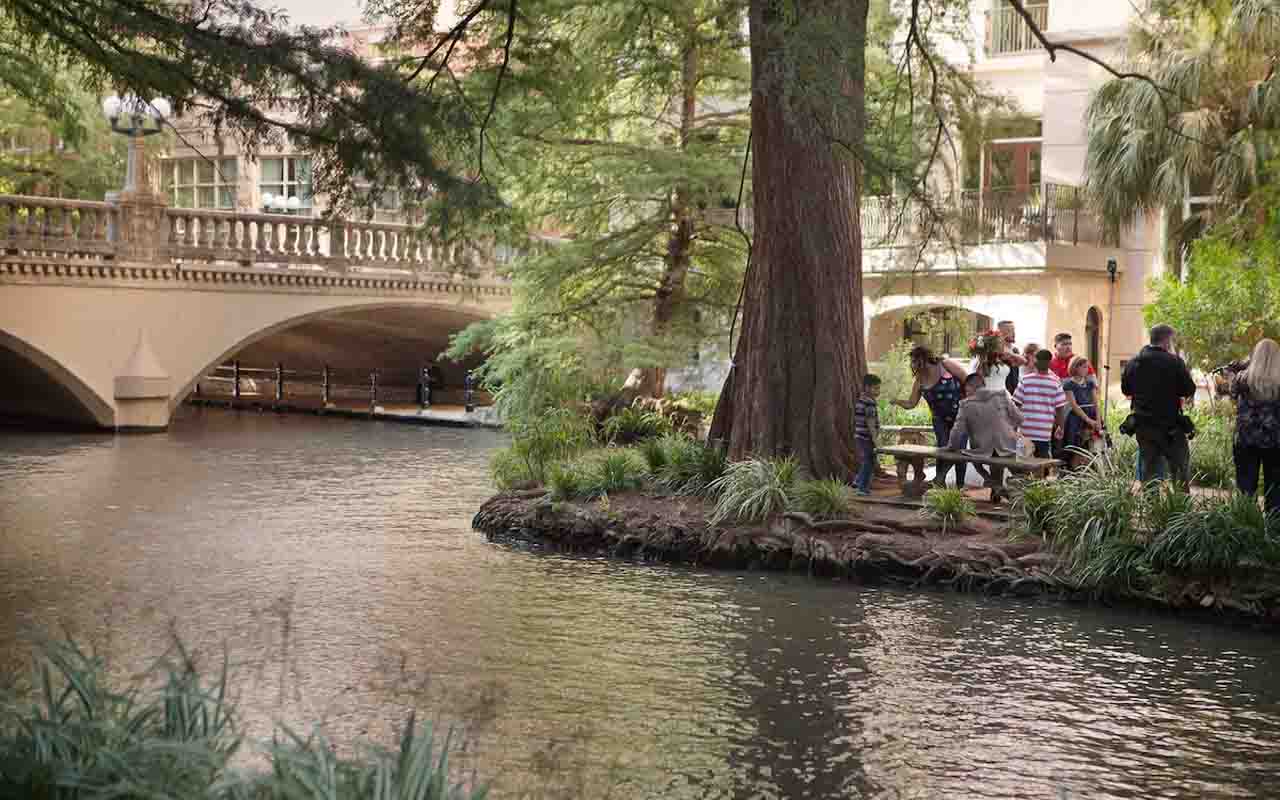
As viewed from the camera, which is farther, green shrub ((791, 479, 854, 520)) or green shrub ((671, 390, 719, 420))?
green shrub ((671, 390, 719, 420))

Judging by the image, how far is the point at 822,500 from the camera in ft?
47.4

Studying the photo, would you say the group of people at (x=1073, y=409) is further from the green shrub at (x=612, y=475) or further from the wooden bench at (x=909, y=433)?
the green shrub at (x=612, y=475)

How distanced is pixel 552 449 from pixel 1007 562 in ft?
20.9

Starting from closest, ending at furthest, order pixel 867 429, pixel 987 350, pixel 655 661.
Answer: pixel 655 661 < pixel 867 429 < pixel 987 350

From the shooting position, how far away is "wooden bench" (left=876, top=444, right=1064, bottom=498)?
566 inches

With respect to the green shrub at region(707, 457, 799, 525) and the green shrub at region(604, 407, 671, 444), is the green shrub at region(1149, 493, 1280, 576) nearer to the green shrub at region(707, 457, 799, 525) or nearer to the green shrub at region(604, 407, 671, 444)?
the green shrub at region(707, 457, 799, 525)

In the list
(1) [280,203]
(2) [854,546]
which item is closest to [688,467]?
(2) [854,546]

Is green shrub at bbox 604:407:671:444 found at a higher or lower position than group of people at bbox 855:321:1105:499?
lower

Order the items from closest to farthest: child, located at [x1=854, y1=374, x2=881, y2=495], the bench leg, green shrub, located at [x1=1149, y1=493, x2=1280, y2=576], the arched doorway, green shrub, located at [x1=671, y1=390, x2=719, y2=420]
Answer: green shrub, located at [x1=1149, y1=493, x2=1280, y2=576], child, located at [x1=854, y1=374, x2=881, y2=495], the bench leg, green shrub, located at [x1=671, y1=390, x2=719, y2=420], the arched doorway

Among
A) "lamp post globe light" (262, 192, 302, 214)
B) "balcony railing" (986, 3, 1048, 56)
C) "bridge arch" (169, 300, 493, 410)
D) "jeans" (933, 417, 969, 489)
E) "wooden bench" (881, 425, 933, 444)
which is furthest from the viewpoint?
"lamp post globe light" (262, 192, 302, 214)

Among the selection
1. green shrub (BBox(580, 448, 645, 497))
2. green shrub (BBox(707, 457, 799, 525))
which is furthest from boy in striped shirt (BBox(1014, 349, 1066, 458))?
green shrub (BBox(580, 448, 645, 497))

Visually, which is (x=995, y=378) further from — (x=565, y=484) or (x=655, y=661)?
(x=655, y=661)

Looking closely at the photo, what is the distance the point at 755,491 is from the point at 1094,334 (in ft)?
54.7

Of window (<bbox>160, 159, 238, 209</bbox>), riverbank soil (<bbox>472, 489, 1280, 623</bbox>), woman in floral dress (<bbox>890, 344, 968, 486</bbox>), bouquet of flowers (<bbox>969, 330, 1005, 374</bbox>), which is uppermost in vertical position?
window (<bbox>160, 159, 238, 209</bbox>)
